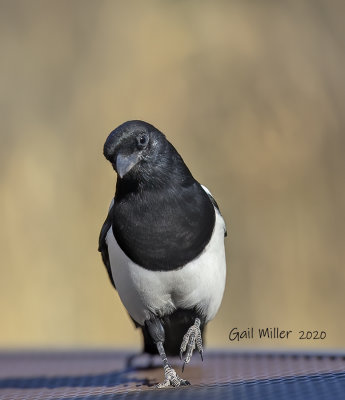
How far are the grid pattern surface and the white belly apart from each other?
0.28 metres

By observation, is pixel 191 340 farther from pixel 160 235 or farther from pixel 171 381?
pixel 160 235

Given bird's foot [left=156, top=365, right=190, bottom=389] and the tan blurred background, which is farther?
the tan blurred background

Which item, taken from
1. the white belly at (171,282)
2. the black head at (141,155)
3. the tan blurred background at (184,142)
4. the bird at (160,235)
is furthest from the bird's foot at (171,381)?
the tan blurred background at (184,142)

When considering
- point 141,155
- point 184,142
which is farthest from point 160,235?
point 184,142

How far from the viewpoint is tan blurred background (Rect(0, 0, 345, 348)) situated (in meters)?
7.75

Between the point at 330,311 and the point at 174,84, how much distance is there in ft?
7.55

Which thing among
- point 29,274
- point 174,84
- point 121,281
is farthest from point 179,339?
point 174,84

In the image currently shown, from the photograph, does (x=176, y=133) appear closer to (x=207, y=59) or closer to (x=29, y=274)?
(x=207, y=59)

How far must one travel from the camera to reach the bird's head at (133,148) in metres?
3.55

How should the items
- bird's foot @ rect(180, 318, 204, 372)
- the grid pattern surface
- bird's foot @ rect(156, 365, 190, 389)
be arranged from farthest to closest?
1. bird's foot @ rect(180, 318, 204, 372)
2. bird's foot @ rect(156, 365, 190, 389)
3. the grid pattern surface

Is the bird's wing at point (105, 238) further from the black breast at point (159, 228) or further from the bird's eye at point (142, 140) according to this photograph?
the bird's eye at point (142, 140)

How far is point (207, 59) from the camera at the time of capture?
823 cm

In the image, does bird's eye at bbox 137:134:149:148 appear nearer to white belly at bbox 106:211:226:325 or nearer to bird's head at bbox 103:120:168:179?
bird's head at bbox 103:120:168:179

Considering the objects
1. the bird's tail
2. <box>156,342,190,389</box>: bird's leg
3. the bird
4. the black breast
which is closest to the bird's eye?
the bird
